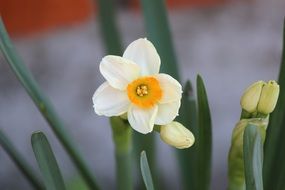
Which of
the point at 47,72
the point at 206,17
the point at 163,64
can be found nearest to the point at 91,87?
the point at 47,72

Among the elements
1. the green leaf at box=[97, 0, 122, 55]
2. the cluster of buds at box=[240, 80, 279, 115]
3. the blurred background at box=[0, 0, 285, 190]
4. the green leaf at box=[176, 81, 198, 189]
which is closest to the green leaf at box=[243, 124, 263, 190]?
the cluster of buds at box=[240, 80, 279, 115]

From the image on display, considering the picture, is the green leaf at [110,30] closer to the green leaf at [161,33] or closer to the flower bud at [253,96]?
the green leaf at [161,33]

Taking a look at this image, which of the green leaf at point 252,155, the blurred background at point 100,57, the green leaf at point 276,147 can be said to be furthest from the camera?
the blurred background at point 100,57

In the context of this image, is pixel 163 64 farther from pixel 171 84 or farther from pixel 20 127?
pixel 20 127

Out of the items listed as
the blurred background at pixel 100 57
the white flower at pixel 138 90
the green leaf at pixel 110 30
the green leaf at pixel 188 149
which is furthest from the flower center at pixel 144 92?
the blurred background at pixel 100 57

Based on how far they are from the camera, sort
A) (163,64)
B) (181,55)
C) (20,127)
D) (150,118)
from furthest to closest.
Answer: (181,55), (20,127), (163,64), (150,118)

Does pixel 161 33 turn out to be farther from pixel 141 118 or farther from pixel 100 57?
pixel 100 57

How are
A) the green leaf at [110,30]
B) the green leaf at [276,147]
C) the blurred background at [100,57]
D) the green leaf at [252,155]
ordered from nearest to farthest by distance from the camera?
the green leaf at [252,155] < the green leaf at [276,147] < the green leaf at [110,30] < the blurred background at [100,57]
